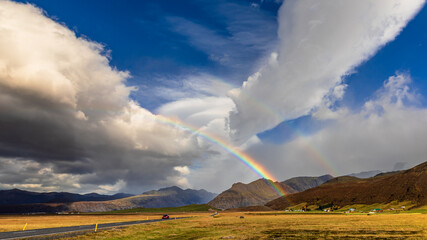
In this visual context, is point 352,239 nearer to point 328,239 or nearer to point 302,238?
point 328,239

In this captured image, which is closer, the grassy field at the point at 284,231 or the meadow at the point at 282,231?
the grassy field at the point at 284,231

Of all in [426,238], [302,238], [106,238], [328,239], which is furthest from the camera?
[106,238]

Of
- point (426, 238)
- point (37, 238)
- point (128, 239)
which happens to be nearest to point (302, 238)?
point (426, 238)

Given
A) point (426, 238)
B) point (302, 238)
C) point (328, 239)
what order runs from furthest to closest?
1. point (302, 238)
2. point (328, 239)
3. point (426, 238)

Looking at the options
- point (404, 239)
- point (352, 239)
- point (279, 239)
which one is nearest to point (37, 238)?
point (279, 239)

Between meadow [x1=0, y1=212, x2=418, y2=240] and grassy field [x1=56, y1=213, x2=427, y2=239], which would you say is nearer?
grassy field [x1=56, y1=213, x2=427, y2=239]

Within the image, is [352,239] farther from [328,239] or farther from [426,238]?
[426,238]

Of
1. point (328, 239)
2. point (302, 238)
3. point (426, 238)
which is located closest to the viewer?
point (426, 238)

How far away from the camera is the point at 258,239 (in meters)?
45.8

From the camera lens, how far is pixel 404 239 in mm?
40500

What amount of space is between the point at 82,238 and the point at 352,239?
4604 cm

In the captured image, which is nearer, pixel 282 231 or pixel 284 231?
pixel 284 231

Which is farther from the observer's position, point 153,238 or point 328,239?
point 153,238

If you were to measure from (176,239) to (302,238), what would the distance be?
22.2 m
